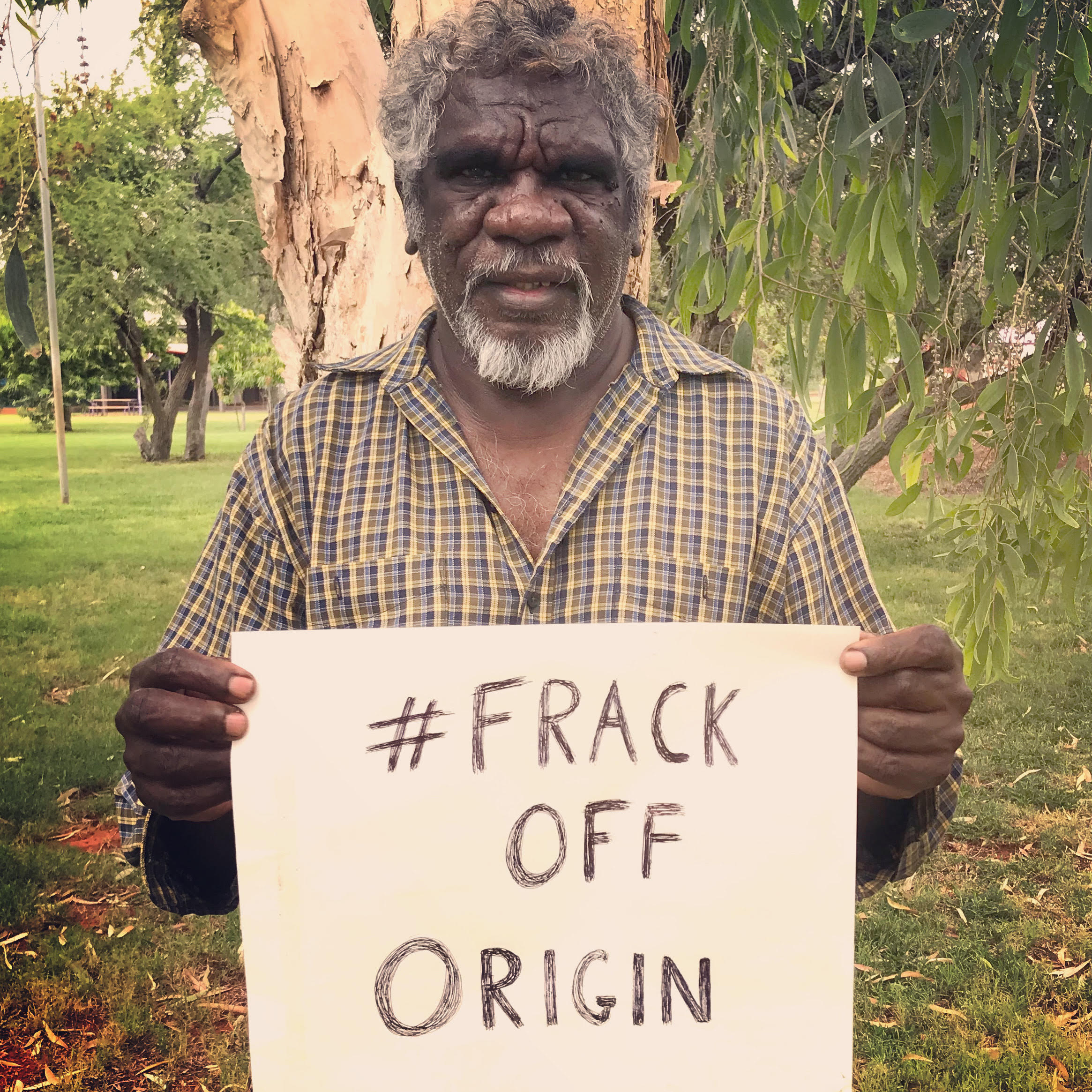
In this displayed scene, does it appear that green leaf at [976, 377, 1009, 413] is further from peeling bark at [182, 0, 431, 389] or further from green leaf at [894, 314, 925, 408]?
peeling bark at [182, 0, 431, 389]

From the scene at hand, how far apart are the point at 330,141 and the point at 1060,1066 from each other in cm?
309

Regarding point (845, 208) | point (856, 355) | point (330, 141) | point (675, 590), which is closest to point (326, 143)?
point (330, 141)

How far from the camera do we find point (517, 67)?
139 cm

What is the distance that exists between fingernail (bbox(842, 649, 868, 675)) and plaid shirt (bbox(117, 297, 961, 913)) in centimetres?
29

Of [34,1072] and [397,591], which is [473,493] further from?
[34,1072]

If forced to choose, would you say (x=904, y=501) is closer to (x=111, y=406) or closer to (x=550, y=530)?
(x=550, y=530)

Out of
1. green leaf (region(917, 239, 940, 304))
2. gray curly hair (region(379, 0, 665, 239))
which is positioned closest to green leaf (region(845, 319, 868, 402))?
green leaf (region(917, 239, 940, 304))

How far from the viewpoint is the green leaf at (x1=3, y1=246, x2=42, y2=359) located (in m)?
1.66

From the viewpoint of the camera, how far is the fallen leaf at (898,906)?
11.6 ft

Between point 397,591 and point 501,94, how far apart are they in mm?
702

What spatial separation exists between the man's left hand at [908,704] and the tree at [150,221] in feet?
37.8

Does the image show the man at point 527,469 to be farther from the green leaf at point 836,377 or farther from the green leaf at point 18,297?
the green leaf at point 18,297

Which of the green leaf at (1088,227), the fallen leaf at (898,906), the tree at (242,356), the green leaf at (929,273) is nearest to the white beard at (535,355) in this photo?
the green leaf at (929,273)

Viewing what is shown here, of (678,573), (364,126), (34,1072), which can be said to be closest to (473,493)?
(678,573)
